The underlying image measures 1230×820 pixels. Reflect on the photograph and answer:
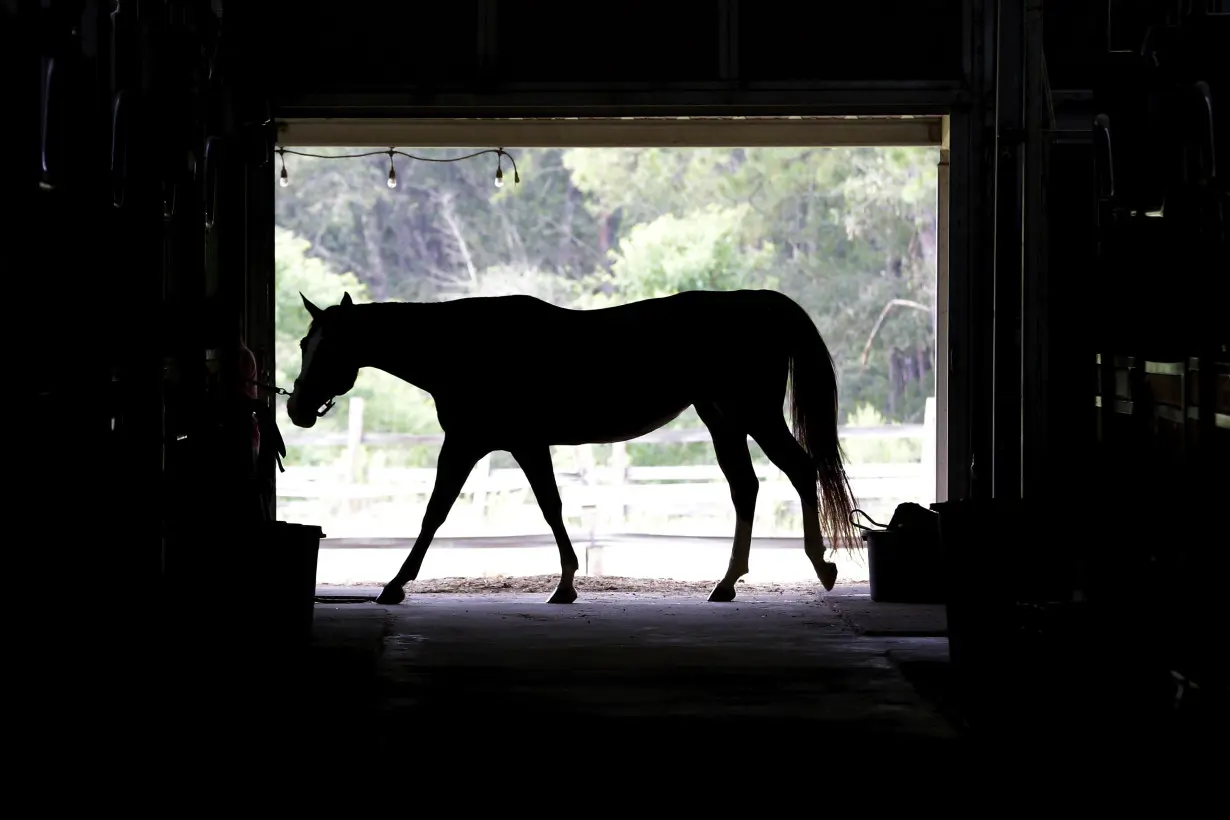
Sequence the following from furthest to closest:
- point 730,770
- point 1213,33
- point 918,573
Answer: point 918,573 → point 1213,33 → point 730,770

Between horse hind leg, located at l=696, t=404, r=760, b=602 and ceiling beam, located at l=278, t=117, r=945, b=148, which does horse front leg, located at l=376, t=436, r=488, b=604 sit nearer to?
horse hind leg, located at l=696, t=404, r=760, b=602

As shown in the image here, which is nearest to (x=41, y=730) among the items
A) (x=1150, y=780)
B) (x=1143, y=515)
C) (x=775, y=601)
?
(x=1150, y=780)

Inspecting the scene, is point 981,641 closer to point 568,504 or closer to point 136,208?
point 136,208

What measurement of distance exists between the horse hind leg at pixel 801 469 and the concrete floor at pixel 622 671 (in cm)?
63

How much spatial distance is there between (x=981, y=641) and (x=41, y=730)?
229 cm

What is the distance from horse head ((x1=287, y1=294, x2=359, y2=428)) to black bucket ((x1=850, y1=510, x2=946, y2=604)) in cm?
239

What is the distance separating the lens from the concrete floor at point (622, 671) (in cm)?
362

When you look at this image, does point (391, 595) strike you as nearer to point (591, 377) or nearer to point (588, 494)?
point (591, 377)

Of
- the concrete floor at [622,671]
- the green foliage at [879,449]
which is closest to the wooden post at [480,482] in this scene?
the green foliage at [879,449]

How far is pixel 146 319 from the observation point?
12.6ft

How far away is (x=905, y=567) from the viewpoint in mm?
6031

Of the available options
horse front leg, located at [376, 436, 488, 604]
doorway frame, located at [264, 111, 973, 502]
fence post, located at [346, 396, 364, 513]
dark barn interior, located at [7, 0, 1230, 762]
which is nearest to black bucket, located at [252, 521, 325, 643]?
dark barn interior, located at [7, 0, 1230, 762]

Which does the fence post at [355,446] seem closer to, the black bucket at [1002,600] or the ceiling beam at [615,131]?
the ceiling beam at [615,131]

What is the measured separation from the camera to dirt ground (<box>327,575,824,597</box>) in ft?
23.0
